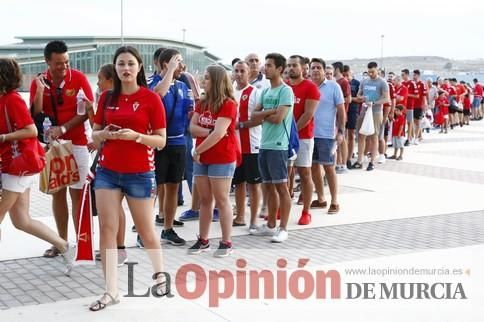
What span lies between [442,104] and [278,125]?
1692 centimetres

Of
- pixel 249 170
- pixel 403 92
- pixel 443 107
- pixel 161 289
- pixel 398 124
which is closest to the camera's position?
pixel 161 289

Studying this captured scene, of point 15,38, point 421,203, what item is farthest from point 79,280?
point 15,38

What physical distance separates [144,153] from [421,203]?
5615 millimetres

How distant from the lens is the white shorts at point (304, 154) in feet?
25.4

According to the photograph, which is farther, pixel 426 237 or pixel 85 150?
pixel 426 237

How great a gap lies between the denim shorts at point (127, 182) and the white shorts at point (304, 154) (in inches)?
129

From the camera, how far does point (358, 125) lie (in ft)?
44.2

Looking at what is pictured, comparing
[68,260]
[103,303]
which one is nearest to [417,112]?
[68,260]

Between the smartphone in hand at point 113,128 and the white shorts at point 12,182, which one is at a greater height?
the smartphone in hand at point 113,128

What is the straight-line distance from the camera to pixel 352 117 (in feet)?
43.5

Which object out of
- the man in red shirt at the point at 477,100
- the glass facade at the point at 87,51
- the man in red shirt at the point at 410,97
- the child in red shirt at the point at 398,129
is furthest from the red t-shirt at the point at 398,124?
the glass facade at the point at 87,51

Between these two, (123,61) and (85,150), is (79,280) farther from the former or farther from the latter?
(123,61)

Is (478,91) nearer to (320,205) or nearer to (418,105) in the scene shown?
(418,105)

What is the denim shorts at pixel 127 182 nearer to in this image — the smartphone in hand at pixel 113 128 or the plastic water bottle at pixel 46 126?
the smartphone in hand at pixel 113 128
